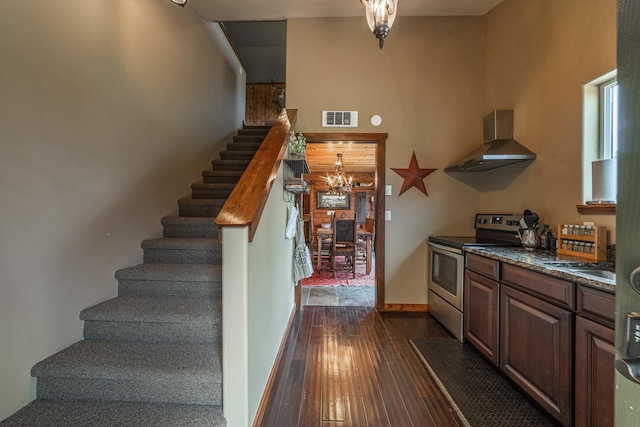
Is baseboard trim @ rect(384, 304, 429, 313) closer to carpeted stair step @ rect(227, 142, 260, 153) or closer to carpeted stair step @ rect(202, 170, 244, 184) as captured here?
carpeted stair step @ rect(202, 170, 244, 184)

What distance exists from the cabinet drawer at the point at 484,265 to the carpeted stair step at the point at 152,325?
1.92 m

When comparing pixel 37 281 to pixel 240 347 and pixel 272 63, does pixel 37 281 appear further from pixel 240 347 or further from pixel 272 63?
pixel 272 63

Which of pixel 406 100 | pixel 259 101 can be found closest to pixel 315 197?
pixel 259 101

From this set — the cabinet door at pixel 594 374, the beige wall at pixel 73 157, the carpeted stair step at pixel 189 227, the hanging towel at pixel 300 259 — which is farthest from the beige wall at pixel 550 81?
the beige wall at pixel 73 157

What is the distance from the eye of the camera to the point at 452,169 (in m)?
2.98

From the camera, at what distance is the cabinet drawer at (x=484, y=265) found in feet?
6.26

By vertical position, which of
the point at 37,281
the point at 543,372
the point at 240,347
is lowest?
the point at 543,372

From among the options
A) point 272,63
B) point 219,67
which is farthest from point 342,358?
point 272,63

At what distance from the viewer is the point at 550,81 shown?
2.18 metres

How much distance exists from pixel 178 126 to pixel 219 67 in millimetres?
1630

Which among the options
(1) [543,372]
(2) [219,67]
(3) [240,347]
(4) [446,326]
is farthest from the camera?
(2) [219,67]

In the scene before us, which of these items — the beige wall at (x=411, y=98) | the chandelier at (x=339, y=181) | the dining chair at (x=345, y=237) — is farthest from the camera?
the chandelier at (x=339, y=181)

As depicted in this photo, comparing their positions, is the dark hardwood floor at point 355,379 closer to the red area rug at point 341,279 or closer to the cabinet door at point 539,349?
the cabinet door at point 539,349

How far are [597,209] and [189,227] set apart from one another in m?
3.12
